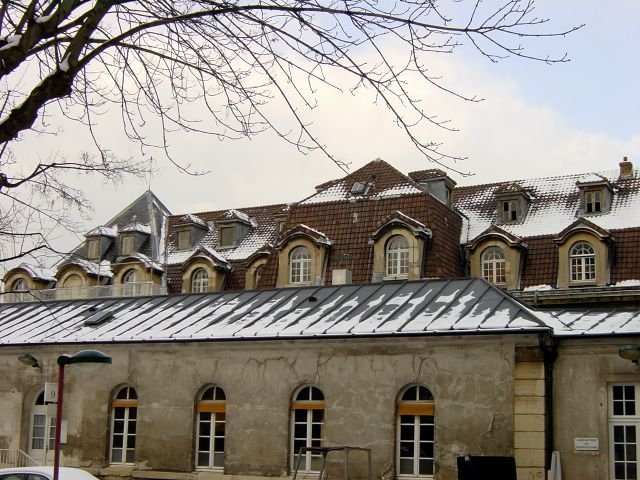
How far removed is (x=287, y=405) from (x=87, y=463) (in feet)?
19.1

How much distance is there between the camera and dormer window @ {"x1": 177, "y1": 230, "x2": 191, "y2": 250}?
51156 millimetres

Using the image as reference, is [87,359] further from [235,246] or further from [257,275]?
[235,246]

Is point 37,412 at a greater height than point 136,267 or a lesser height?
lesser

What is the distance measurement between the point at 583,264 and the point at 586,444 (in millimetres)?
19312

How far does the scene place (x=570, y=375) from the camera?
792 inches

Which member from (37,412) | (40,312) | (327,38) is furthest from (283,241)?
(327,38)

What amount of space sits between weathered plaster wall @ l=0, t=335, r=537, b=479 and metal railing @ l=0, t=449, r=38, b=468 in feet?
0.93

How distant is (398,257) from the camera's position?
39.8 m

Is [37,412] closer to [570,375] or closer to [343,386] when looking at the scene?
[343,386]

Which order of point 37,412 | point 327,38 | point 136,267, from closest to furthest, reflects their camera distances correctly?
point 327,38 → point 37,412 → point 136,267

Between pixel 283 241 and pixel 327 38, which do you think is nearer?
pixel 327 38

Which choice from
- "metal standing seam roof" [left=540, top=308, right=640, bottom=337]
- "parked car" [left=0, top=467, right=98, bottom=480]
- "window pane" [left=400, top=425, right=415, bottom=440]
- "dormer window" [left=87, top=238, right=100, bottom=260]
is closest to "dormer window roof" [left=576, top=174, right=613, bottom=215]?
"metal standing seam roof" [left=540, top=308, right=640, bottom=337]

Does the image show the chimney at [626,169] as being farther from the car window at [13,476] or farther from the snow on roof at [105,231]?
the car window at [13,476]

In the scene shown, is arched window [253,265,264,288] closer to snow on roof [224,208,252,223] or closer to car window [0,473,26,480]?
snow on roof [224,208,252,223]
